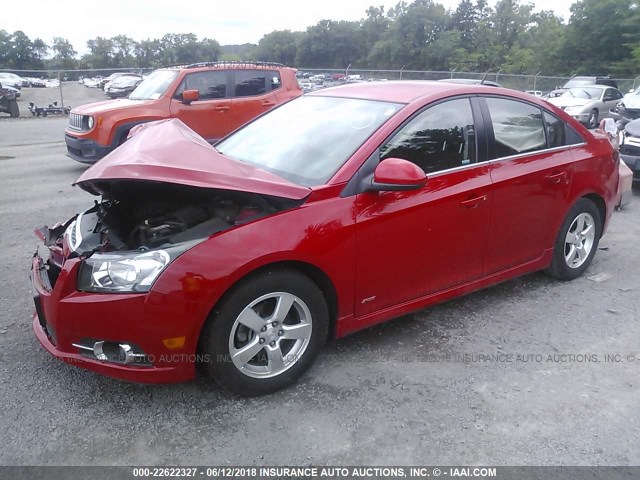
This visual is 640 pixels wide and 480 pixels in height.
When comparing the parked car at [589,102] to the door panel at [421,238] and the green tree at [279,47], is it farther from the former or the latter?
the green tree at [279,47]

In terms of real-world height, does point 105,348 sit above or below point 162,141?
below

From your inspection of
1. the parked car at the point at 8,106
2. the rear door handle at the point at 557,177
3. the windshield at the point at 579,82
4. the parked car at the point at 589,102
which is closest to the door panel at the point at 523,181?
the rear door handle at the point at 557,177

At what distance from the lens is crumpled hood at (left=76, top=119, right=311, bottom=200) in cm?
272

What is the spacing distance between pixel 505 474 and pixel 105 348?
6.67 feet

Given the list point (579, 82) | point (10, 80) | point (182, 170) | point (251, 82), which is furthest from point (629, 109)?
point (10, 80)

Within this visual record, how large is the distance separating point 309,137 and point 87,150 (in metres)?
6.53

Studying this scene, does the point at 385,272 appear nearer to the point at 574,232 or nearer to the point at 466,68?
the point at 574,232

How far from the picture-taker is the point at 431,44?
5628 centimetres

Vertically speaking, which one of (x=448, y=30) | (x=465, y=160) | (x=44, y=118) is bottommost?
(x=44, y=118)

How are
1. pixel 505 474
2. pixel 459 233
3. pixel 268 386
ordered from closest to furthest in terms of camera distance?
pixel 505 474 → pixel 268 386 → pixel 459 233

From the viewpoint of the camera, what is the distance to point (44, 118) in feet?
64.1

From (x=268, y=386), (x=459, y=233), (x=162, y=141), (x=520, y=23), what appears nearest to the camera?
(x=268, y=386)

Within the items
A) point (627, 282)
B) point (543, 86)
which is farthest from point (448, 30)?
point (627, 282)

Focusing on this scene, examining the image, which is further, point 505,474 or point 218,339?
point 218,339
